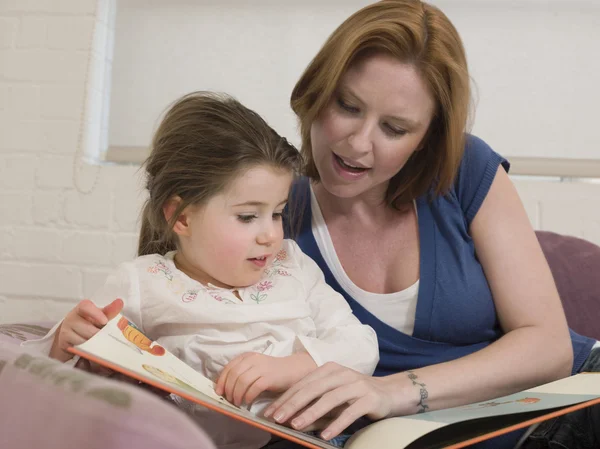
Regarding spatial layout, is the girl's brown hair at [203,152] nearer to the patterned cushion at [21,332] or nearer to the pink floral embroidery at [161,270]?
the pink floral embroidery at [161,270]

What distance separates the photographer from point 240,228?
3.58 feet

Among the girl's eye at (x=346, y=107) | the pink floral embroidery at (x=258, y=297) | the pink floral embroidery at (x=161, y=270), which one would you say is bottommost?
the pink floral embroidery at (x=258, y=297)

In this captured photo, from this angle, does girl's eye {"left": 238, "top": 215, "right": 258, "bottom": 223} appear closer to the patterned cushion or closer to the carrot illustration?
the carrot illustration

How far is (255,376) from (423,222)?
0.54 m

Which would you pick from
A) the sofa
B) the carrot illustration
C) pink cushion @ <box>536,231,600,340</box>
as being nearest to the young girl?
the carrot illustration

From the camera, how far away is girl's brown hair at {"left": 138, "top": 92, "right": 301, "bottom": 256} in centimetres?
110

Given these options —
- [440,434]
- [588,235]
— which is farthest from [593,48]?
[440,434]

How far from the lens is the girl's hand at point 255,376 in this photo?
0.93 meters

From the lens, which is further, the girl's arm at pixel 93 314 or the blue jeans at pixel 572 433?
the blue jeans at pixel 572 433

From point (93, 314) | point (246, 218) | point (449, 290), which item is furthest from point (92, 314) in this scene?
point (449, 290)

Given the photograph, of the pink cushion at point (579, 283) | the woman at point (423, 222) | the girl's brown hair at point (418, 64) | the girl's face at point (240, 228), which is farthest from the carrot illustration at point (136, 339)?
the pink cushion at point (579, 283)

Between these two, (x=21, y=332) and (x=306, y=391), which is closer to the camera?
(x=306, y=391)

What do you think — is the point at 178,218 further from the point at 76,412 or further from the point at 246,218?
the point at 76,412

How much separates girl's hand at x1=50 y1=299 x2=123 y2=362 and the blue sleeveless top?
500mm
